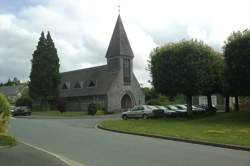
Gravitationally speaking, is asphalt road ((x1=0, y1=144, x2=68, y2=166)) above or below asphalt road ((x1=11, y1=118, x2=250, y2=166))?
above

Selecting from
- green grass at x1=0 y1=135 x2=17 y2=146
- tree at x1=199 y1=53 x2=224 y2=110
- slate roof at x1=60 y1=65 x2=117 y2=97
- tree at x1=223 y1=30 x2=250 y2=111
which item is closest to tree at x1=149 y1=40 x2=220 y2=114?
tree at x1=199 y1=53 x2=224 y2=110

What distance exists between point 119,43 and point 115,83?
6449 millimetres

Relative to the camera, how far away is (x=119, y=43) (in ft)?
251

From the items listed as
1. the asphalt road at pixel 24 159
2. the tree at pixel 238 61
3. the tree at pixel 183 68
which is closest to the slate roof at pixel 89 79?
the tree at pixel 183 68

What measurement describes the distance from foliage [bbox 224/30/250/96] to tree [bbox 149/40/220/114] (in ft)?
18.1

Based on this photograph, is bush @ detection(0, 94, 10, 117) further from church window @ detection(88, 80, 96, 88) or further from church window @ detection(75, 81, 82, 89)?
church window @ detection(75, 81, 82, 89)

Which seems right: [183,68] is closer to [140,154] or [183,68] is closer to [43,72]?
[140,154]

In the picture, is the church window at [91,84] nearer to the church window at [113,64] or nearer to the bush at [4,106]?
the church window at [113,64]

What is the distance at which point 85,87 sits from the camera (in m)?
81.7

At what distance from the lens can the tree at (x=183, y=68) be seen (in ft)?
142

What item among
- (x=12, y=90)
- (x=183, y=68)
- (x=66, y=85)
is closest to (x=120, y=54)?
(x=66, y=85)

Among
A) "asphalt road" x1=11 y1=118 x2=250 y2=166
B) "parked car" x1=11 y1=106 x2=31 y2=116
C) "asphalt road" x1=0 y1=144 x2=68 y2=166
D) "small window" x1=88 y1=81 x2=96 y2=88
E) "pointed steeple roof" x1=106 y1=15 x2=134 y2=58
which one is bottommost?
"asphalt road" x1=11 y1=118 x2=250 y2=166

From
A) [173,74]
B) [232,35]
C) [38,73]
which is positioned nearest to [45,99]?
[38,73]

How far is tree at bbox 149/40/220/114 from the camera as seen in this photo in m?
43.3
